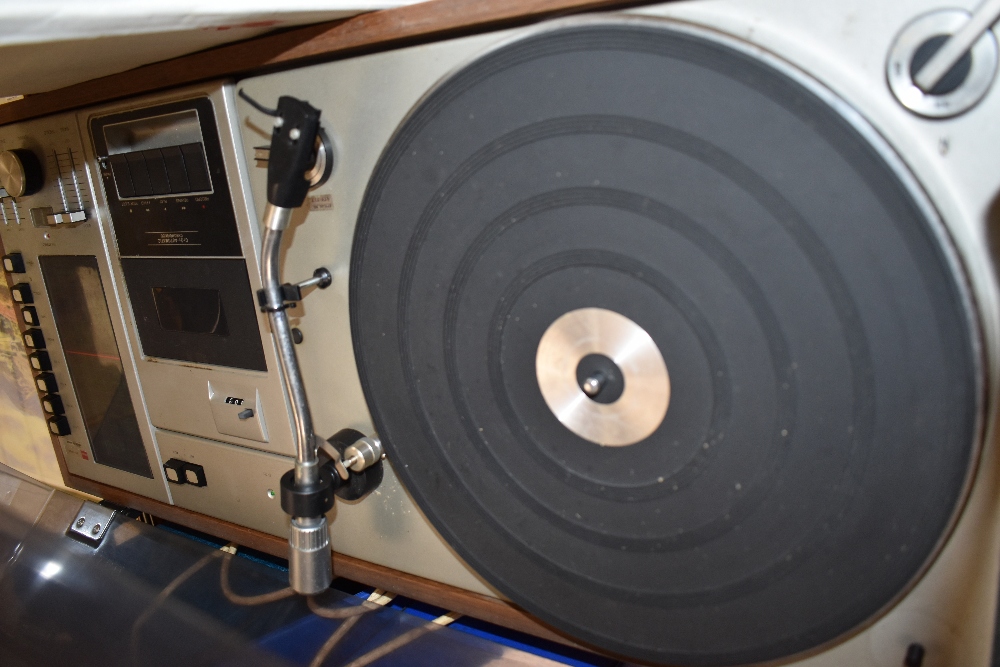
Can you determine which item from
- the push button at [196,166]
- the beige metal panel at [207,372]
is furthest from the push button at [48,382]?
the push button at [196,166]

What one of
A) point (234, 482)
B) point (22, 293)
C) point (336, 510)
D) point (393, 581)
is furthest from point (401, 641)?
point (22, 293)

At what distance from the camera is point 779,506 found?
0.45 m

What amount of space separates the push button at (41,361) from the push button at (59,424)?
3.5 inches

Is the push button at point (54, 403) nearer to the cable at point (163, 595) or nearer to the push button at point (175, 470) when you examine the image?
the push button at point (175, 470)

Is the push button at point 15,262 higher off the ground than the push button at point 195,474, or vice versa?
the push button at point 15,262

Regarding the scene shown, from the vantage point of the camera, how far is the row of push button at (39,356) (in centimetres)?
100

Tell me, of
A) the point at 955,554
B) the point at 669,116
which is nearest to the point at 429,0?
the point at 669,116

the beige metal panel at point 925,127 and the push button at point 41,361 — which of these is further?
the push button at point 41,361

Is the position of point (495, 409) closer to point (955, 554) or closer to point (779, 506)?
point (779, 506)

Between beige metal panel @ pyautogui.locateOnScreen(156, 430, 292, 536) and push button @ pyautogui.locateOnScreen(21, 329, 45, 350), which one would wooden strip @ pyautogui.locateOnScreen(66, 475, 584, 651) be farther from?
push button @ pyautogui.locateOnScreen(21, 329, 45, 350)

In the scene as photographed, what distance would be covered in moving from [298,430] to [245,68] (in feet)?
1.23

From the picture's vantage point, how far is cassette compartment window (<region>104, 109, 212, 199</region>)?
72cm

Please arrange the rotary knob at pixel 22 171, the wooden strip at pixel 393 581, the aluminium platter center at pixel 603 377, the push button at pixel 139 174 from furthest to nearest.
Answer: the rotary knob at pixel 22 171 → the push button at pixel 139 174 → the wooden strip at pixel 393 581 → the aluminium platter center at pixel 603 377

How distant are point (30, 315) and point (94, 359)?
Answer: 16cm
